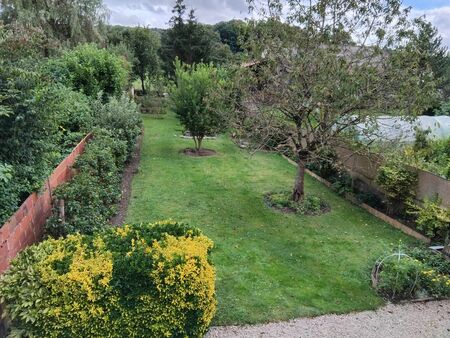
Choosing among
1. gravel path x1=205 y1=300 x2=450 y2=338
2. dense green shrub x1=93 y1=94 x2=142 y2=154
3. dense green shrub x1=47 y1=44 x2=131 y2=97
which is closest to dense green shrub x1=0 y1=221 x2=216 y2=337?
gravel path x1=205 y1=300 x2=450 y2=338

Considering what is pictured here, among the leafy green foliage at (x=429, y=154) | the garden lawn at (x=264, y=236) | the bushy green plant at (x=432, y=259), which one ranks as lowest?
the garden lawn at (x=264, y=236)

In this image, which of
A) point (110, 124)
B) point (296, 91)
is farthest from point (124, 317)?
point (110, 124)

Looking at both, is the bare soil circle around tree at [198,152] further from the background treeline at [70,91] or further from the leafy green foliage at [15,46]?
the leafy green foliage at [15,46]

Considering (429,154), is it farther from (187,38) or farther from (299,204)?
(187,38)

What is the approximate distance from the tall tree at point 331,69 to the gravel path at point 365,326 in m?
4.19

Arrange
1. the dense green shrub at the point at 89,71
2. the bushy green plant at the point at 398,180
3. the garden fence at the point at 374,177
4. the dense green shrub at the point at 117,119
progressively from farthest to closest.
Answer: the dense green shrub at the point at 89,71
the dense green shrub at the point at 117,119
the bushy green plant at the point at 398,180
the garden fence at the point at 374,177

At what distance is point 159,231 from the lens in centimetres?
494

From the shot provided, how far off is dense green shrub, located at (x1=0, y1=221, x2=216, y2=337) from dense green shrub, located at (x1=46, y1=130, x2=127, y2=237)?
173 cm

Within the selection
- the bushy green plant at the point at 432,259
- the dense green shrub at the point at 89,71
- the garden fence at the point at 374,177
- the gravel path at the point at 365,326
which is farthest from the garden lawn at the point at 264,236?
the dense green shrub at the point at 89,71

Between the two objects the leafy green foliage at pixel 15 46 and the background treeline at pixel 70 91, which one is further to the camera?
the leafy green foliage at pixel 15 46

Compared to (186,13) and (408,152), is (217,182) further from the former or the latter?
(186,13)

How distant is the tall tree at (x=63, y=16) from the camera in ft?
59.4

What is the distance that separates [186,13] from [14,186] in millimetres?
23012

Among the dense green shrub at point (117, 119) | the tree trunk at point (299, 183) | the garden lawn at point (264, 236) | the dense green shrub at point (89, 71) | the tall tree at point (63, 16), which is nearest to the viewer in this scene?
the garden lawn at point (264, 236)
